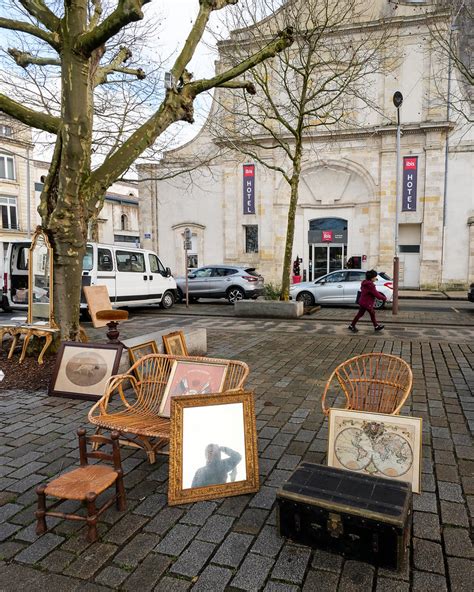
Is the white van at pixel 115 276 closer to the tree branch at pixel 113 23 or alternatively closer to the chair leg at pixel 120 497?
the tree branch at pixel 113 23

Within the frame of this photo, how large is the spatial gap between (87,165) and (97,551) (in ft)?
17.5

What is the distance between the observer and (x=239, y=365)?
381cm

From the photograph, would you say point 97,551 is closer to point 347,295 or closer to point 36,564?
point 36,564

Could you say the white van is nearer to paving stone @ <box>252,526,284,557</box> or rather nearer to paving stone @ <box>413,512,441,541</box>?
paving stone @ <box>252,526,284,557</box>

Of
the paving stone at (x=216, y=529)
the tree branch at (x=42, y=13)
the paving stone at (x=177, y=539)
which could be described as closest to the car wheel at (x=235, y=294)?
the tree branch at (x=42, y=13)

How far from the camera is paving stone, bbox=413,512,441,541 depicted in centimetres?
262

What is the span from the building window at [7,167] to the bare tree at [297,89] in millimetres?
21255

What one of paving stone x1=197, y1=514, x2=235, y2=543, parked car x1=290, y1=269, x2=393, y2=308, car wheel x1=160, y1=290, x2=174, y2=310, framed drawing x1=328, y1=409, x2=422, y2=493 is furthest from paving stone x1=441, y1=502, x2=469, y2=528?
car wheel x1=160, y1=290, x2=174, y2=310

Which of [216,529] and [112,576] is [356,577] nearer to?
[216,529]

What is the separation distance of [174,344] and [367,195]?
20.2 metres

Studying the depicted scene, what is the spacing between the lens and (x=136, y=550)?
8.22 ft

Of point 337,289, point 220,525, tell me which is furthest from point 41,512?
point 337,289

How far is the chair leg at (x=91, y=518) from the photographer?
2.50 meters

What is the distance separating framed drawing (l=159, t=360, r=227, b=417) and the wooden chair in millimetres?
843
